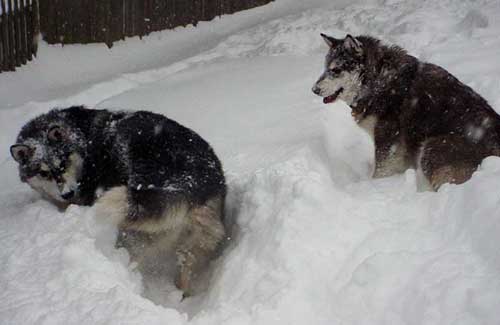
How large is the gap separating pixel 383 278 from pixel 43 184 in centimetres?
343

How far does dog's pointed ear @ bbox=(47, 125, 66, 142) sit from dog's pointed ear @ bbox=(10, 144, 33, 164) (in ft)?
0.75

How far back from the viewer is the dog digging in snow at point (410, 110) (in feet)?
16.6

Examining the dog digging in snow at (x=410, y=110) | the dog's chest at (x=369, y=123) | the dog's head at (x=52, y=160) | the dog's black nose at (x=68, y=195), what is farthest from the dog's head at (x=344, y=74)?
the dog's black nose at (x=68, y=195)

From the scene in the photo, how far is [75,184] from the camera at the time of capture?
18.1ft

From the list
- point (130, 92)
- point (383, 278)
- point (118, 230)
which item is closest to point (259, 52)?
point (130, 92)

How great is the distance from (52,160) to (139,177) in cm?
113

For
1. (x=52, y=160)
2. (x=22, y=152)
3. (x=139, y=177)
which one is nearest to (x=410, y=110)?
(x=139, y=177)

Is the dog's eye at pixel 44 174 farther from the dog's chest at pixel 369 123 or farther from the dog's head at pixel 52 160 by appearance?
the dog's chest at pixel 369 123

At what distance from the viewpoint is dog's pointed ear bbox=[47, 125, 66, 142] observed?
5.56m

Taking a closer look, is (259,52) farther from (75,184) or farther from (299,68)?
(75,184)

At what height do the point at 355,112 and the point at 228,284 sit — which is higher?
the point at 355,112

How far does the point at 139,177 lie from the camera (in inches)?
193

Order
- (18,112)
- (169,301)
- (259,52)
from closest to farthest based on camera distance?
(169,301) → (18,112) → (259,52)

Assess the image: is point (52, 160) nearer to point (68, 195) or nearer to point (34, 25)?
point (68, 195)
